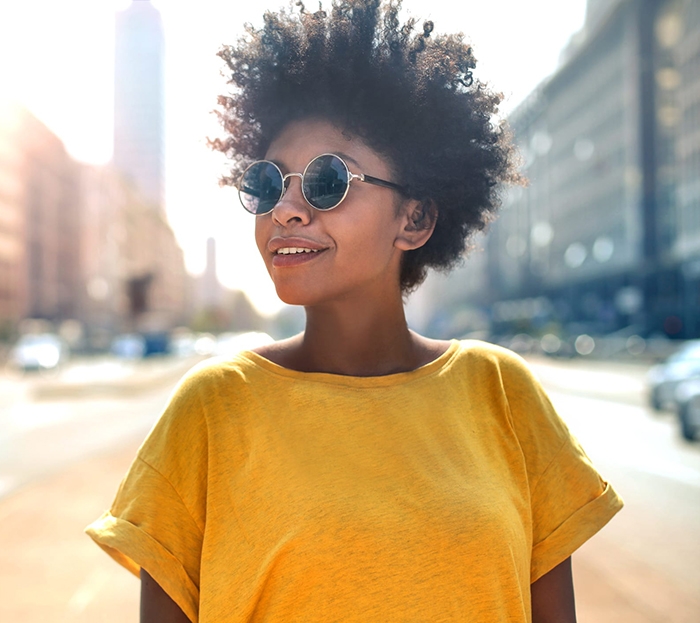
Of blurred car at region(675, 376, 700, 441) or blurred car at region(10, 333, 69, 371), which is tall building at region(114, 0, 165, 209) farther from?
blurred car at region(675, 376, 700, 441)

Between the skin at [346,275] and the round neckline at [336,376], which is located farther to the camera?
the skin at [346,275]

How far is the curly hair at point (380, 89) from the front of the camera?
192 cm

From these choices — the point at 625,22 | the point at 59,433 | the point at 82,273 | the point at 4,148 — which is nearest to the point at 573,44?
the point at 625,22

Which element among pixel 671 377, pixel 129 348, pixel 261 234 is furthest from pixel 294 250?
pixel 129 348

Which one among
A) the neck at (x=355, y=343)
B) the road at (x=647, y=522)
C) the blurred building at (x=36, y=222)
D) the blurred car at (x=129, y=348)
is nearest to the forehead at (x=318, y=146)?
the neck at (x=355, y=343)

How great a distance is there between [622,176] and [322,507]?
5718 centimetres

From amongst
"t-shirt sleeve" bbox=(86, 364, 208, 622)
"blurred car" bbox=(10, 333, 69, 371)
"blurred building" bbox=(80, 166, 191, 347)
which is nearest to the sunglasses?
"t-shirt sleeve" bbox=(86, 364, 208, 622)

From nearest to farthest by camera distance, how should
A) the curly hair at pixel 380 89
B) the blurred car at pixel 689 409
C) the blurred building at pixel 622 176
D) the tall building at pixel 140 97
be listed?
the curly hair at pixel 380 89
the blurred car at pixel 689 409
the blurred building at pixel 622 176
the tall building at pixel 140 97

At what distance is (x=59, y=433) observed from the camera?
13508 mm

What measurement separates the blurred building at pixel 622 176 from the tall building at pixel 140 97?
111423 mm

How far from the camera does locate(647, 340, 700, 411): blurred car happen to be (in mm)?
15516

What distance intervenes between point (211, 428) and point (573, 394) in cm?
2048

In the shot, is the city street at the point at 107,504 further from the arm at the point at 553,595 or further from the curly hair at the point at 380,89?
the curly hair at the point at 380,89

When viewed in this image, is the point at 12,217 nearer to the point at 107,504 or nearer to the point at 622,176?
the point at 622,176
